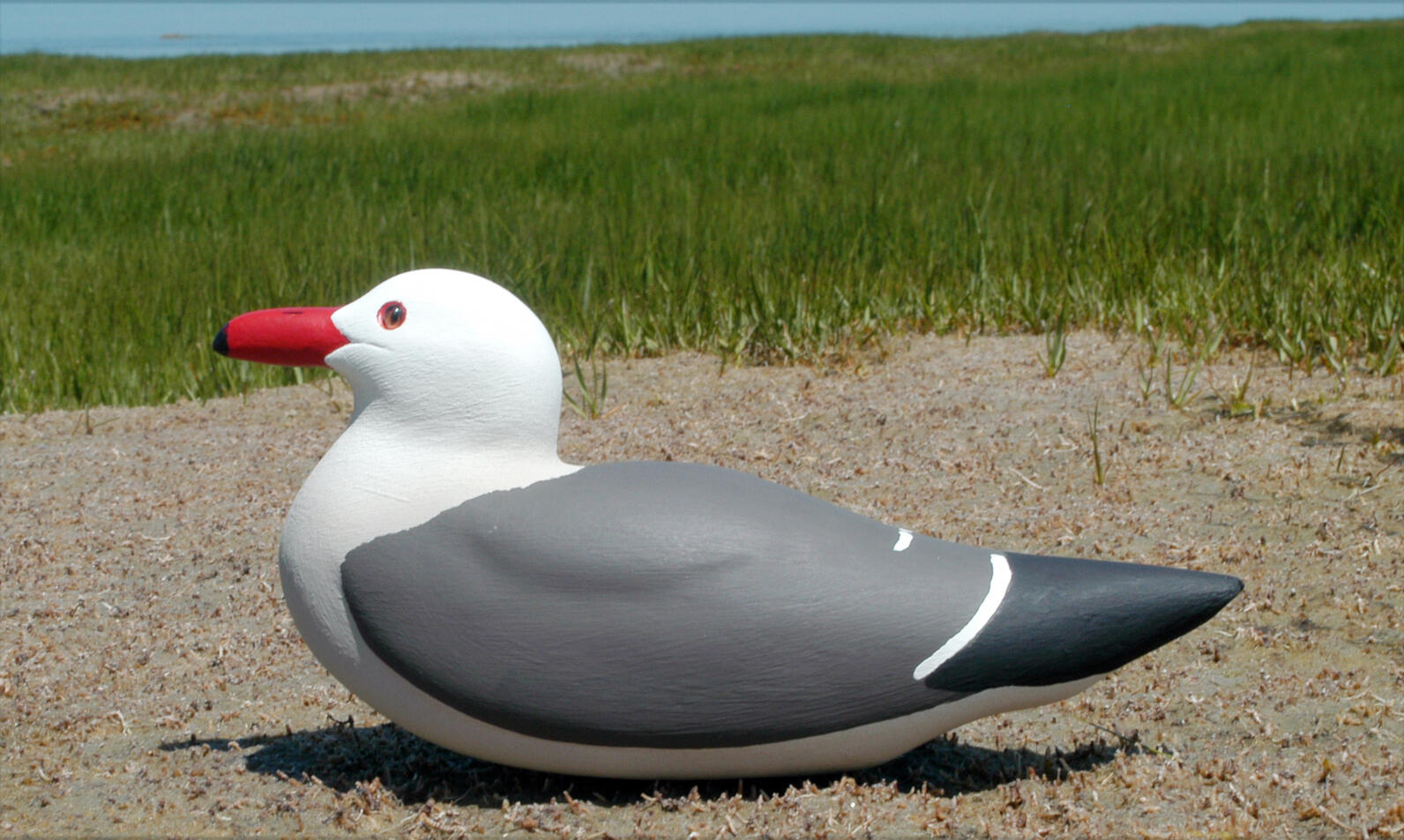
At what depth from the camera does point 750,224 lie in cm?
597

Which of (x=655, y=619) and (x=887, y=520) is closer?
(x=655, y=619)

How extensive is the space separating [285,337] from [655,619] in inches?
29.1

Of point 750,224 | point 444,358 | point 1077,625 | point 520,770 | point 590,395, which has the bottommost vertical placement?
point 520,770

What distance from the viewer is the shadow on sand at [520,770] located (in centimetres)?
201

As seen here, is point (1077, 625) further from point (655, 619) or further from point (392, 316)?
point (392, 316)

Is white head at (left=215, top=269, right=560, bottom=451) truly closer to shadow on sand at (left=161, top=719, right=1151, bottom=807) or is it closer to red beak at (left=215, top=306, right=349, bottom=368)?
red beak at (left=215, top=306, right=349, bottom=368)

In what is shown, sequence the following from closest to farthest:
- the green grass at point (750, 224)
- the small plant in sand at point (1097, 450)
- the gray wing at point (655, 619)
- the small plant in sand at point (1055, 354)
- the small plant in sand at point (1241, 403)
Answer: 1. the gray wing at point (655, 619)
2. the small plant in sand at point (1097, 450)
3. the small plant in sand at point (1241, 403)
4. the small plant in sand at point (1055, 354)
5. the green grass at point (750, 224)

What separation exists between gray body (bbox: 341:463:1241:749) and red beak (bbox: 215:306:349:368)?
351 millimetres

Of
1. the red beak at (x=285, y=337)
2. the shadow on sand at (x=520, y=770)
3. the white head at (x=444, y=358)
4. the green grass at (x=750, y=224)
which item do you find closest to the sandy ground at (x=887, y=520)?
the shadow on sand at (x=520, y=770)

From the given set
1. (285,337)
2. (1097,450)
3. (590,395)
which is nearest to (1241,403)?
(1097,450)

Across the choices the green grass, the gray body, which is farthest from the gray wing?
the green grass

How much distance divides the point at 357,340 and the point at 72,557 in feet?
5.14

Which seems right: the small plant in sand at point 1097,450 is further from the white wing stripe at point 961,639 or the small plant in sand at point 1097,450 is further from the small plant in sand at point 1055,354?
the white wing stripe at point 961,639

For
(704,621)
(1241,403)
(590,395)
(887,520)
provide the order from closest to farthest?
(704,621)
(887,520)
(1241,403)
(590,395)
